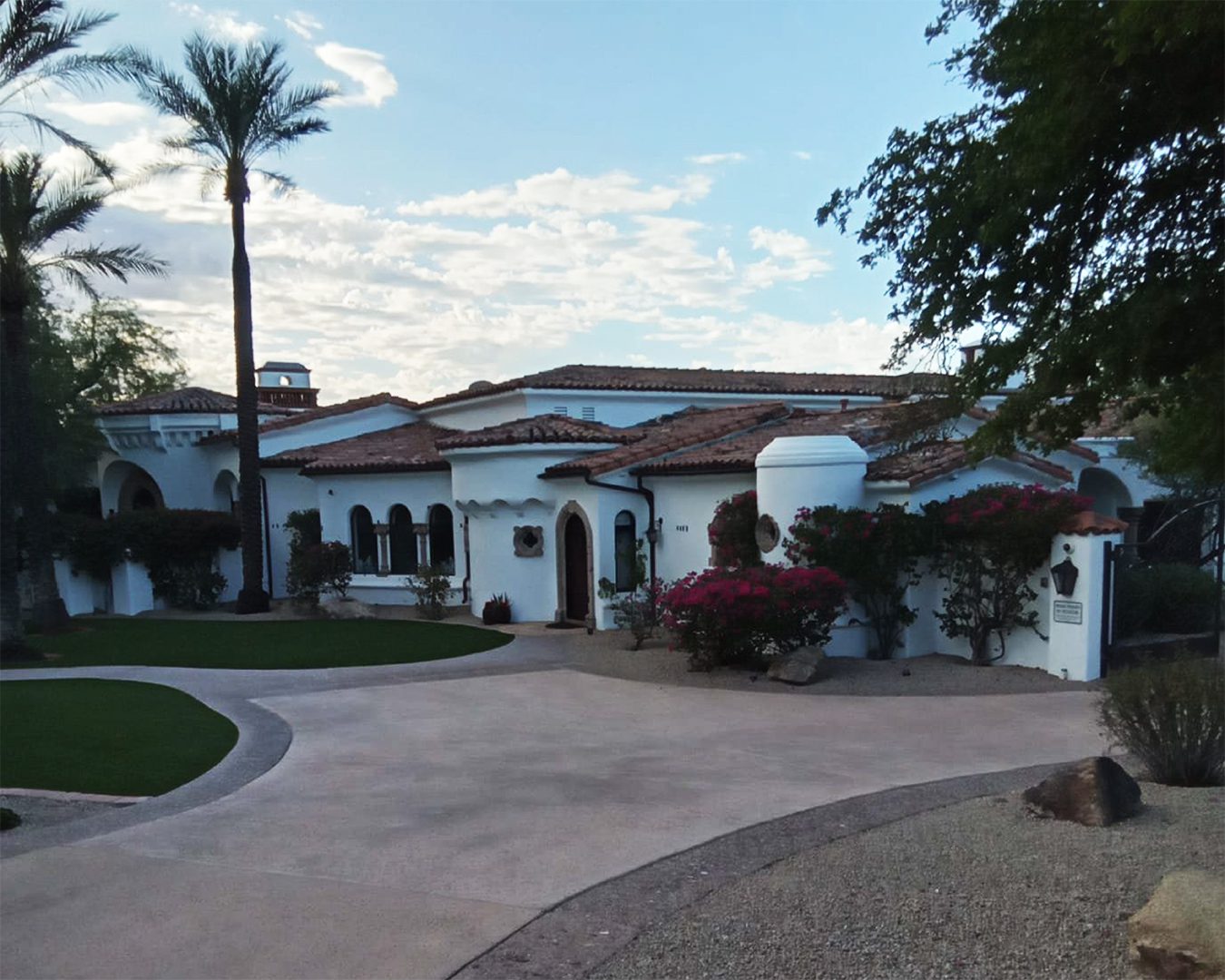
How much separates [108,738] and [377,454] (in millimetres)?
14932

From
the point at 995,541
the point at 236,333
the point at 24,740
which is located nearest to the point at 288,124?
the point at 236,333

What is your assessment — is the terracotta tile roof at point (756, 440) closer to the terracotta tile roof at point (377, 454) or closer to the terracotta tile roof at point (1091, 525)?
the terracotta tile roof at point (1091, 525)

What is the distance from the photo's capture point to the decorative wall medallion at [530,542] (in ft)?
68.1

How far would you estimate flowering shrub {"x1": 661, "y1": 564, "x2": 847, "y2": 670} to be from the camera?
13.5m

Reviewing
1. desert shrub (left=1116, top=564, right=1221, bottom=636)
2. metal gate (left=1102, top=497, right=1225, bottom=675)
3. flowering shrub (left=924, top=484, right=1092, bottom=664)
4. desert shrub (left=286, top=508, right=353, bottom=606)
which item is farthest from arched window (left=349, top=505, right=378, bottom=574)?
desert shrub (left=1116, top=564, right=1221, bottom=636)

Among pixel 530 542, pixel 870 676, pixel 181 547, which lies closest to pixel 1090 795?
pixel 870 676

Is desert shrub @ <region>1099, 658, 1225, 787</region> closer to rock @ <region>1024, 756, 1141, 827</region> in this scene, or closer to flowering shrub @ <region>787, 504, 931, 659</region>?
rock @ <region>1024, 756, 1141, 827</region>

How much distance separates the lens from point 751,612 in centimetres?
1346

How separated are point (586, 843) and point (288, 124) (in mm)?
21596

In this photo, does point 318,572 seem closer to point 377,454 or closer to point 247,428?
point 377,454

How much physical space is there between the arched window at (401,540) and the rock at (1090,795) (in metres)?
19.3

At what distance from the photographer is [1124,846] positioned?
19.4ft

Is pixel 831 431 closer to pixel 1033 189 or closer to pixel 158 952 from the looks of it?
pixel 1033 189

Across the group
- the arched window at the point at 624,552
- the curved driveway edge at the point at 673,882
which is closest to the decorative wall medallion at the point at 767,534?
the arched window at the point at 624,552
